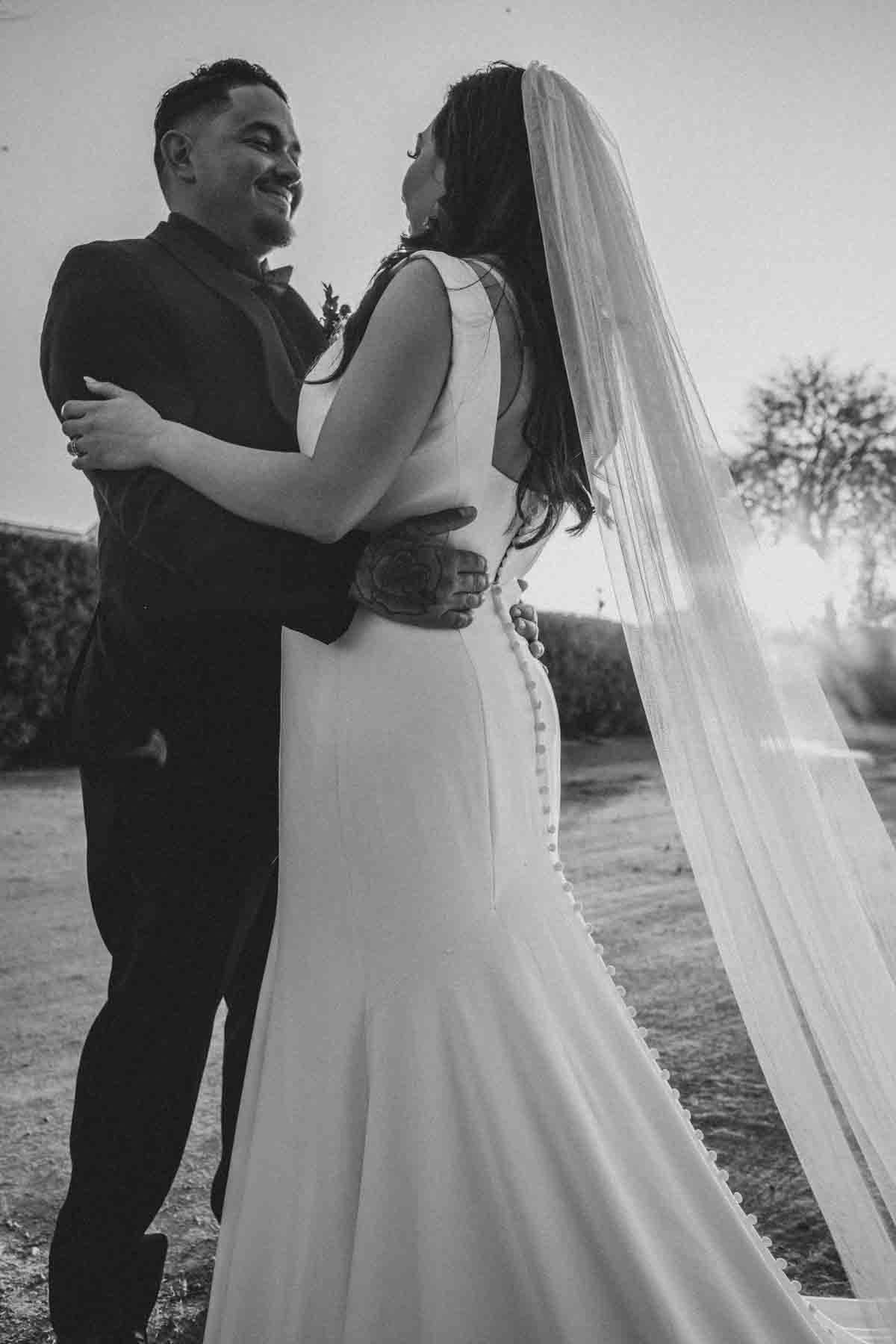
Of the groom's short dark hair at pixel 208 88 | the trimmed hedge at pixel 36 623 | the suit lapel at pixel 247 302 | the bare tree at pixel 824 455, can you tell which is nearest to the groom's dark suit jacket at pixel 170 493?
the suit lapel at pixel 247 302

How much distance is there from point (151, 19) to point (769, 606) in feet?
18.1

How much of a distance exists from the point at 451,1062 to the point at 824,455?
13.2m

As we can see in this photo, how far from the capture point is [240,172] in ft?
6.24

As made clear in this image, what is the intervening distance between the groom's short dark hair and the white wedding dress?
2.64 ft

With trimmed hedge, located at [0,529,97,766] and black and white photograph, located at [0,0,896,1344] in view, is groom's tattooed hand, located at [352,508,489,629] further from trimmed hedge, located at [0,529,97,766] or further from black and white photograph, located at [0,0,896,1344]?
trimmed hedge, located at [0,529,97,766]

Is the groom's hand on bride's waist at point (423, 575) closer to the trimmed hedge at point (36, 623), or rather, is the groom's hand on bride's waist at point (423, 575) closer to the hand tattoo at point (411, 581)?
the hand tattoo at point (411, 581)

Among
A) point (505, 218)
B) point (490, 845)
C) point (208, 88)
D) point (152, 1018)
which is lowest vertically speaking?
point (152, 1018)

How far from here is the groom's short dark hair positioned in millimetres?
1933

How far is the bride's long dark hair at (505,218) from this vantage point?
148 cm

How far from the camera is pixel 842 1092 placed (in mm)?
1381

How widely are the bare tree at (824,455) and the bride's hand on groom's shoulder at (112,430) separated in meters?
11.9

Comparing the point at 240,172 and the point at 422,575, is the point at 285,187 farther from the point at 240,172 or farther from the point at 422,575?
the point at 422,575

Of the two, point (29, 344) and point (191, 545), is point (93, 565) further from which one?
point (191, 545)

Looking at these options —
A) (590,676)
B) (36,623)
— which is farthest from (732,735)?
(590,676)
